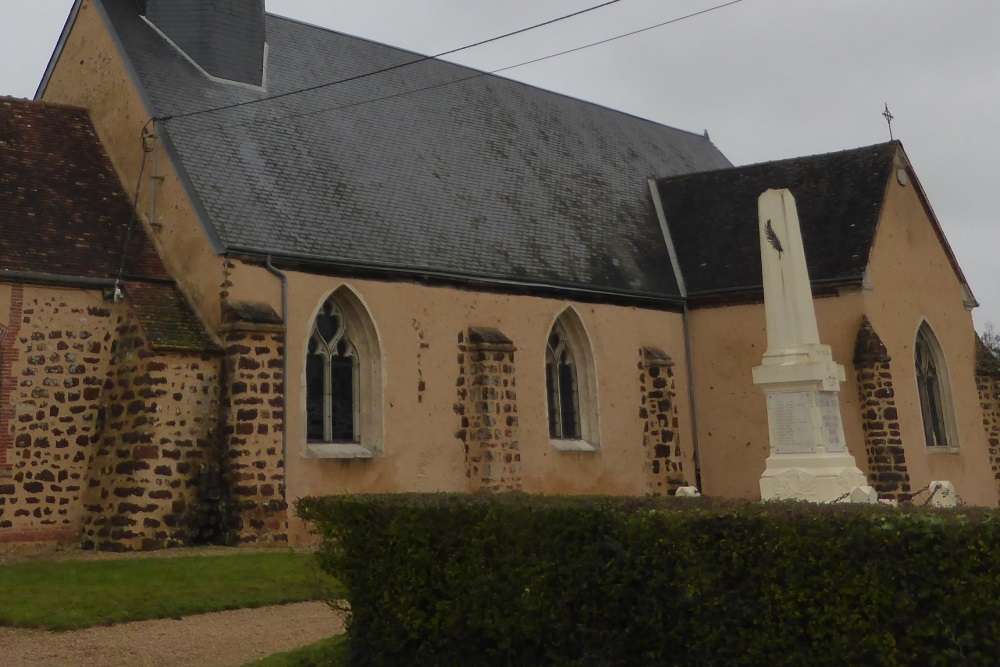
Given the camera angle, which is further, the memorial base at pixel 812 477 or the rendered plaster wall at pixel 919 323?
the rendered plaster wall at pixel 919 323

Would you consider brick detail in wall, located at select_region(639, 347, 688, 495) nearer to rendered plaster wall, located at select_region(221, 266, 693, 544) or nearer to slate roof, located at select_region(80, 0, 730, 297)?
rendered plaster wall, located at select_region(221, 266, 693, 544)

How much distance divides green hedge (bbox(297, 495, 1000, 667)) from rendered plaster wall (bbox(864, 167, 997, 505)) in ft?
44.5

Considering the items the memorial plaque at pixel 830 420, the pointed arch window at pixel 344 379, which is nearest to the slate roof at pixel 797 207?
the memorial plaque at pixel 830 420

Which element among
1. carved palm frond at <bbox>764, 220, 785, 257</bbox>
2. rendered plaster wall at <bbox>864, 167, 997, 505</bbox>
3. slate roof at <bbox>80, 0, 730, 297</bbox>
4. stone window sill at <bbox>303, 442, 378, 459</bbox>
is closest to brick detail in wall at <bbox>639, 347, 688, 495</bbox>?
slate roof at <bbox>80, 0, 730, 297</bbox>

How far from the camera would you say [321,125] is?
18031 millimetres

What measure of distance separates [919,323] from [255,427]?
13.5 meters

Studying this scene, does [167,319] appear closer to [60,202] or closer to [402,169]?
[60,202]

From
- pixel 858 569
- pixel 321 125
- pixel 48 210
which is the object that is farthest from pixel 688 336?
pixel 858 569

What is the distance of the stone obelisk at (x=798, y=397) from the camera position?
445 inches

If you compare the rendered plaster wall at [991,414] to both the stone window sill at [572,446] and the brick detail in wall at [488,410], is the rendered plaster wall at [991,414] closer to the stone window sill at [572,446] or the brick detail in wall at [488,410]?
the stone window sill at [572,446]

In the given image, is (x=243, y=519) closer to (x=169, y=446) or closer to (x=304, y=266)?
(x=169, y=446)

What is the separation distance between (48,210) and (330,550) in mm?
10259

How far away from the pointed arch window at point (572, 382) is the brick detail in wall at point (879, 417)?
4.98m

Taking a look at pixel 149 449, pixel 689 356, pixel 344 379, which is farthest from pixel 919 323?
pixel 149 449
